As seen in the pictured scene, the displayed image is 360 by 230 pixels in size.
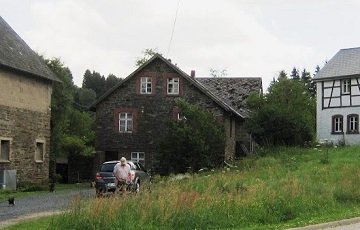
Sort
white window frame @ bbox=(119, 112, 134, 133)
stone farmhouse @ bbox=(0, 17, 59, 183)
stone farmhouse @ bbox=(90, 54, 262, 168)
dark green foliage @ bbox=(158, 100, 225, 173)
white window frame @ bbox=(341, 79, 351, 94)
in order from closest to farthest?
stone farmhouse @ bbox=(0, 17, 59, 183)
dark green foliage @ bbox=(158, 100, 225, 173)
stone farmhouse @ bbox=(90, 54, 262, 168)
white window frame @ bbox=(119, 112, 134, 133)
white window frame @ bbox=(341, 79, 351, 94)

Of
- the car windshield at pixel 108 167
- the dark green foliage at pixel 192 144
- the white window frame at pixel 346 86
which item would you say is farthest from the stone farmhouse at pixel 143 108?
the car windshield at pixel 108 167

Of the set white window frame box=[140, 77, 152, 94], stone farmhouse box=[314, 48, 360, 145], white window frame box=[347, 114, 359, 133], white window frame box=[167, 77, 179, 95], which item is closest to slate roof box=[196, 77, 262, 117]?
stone farmhouse box=[314, 48, 360, 145]

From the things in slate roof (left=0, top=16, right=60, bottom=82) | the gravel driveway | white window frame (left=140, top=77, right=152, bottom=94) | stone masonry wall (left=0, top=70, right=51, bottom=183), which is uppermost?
slate roof (left=0, top=16, right=60, bottom=82)

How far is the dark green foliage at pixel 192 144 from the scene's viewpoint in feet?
123

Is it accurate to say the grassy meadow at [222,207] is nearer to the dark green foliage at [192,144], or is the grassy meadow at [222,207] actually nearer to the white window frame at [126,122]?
the dark green foliage at [192,144]

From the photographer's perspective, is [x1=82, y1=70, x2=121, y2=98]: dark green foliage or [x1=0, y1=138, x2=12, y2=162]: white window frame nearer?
[x1=0, y1=138, x2=12, y2=162]: white window frame

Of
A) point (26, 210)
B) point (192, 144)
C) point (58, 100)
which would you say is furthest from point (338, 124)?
point (26, 210)

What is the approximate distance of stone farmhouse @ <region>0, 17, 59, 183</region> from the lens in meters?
35.4

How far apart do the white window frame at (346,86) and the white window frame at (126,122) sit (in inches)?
682

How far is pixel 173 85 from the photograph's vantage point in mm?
44656

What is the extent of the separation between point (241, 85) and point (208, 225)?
40.2m

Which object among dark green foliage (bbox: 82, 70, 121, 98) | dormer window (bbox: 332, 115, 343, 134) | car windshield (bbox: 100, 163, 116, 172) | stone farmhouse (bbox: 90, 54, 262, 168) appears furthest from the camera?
dark green foliage (bbox: 82, 70, 121, 98)

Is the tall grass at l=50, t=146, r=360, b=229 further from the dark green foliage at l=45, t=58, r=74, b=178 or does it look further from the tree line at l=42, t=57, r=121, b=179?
the dark green foliage at l=45, t=58, r=74, b=178

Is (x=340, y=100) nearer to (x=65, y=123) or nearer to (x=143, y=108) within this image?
(x=143, y=108)
